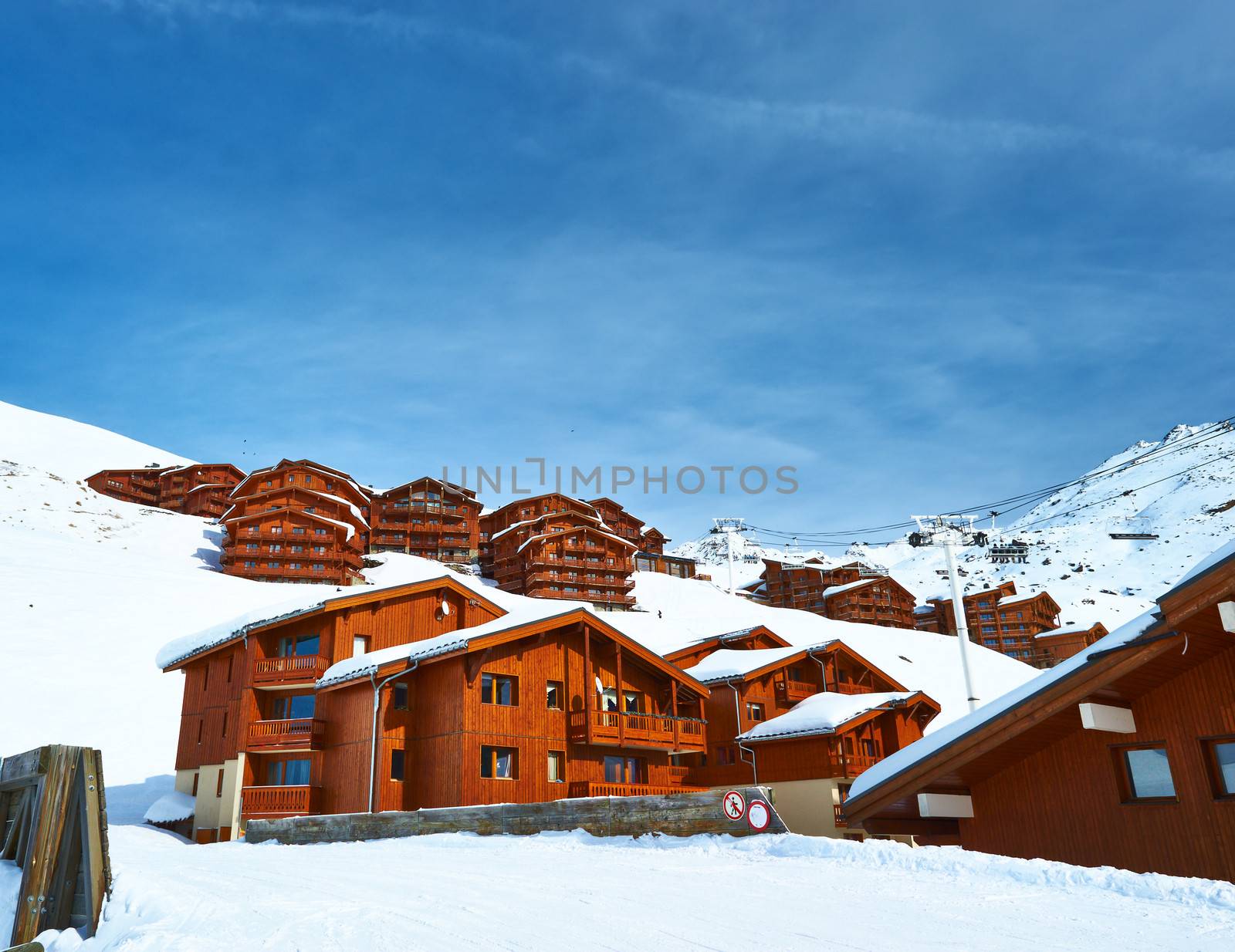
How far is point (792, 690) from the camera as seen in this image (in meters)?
46.6

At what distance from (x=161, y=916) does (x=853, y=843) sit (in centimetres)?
892

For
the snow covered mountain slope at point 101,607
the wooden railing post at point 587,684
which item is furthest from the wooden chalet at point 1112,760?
the snow covered mountain slope at point 101,607

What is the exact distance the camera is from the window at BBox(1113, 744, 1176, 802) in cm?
1224

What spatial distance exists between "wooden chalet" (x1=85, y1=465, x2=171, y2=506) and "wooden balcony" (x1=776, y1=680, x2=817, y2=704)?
84511mm

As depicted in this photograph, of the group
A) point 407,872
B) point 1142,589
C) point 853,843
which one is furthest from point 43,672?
point 1142,589

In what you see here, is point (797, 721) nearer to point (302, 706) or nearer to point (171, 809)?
point (302, 706)

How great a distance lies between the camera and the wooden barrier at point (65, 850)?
897 cm

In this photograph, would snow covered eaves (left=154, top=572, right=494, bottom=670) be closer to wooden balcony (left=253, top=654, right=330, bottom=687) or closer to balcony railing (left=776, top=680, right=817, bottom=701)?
wooden balcony (left=253, top=654, right=330, bottom=687)

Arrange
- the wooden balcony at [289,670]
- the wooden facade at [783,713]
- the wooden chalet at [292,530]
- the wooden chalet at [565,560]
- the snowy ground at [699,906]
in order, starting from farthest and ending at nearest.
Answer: the wooden chalet at [565,560] → the wooden chalet at [292,530] → the wooden facade at [783,713] → the wooden balcony at [289,670] → the snowy ground at [699,906]

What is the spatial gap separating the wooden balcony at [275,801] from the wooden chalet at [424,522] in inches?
2574

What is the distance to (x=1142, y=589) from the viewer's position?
164m

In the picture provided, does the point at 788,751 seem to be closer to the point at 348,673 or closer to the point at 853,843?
the point at 348,673

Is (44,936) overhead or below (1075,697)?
below

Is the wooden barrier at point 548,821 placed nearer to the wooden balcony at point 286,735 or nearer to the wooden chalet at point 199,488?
the wooden balcony at point 286,735
